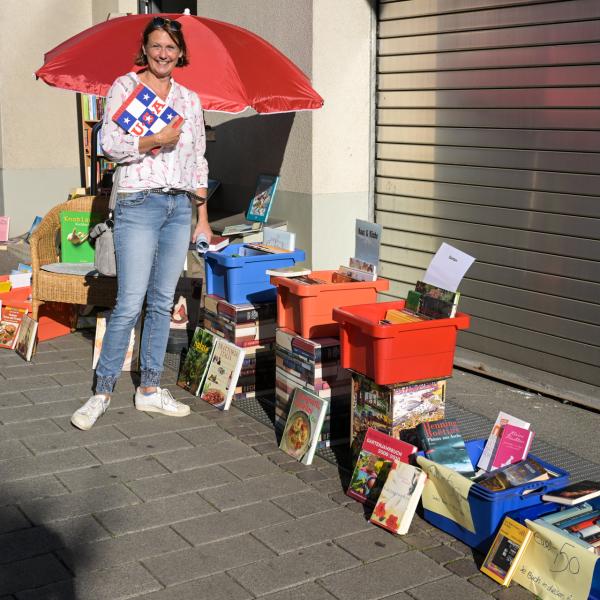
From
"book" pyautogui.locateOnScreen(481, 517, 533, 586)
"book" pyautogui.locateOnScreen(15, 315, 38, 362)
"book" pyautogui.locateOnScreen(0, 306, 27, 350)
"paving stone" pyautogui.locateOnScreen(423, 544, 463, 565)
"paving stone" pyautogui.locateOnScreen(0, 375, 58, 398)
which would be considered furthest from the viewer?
"book" pyautogui.locateOnScreen(0, 306, 27, 350)

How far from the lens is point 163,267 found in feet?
17.2

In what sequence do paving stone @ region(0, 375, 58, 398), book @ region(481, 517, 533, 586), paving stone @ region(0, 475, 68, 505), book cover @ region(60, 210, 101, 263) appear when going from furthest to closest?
1. book cover @ region(60, 210, 101, 263)
2. paving stone @ region(0, 375, 58, 398)
3. paving stone @ region(0, 475, 68, 505)
4. book @ region(481, 517, 533, 586)

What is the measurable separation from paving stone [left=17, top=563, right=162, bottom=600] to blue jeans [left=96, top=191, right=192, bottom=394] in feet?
5.85

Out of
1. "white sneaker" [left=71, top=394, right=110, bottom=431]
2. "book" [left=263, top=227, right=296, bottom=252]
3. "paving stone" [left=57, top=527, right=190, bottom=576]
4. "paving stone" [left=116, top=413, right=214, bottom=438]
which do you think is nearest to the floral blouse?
"book" [left=263, top=227, right=296, bottom=252]

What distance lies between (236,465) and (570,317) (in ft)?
7.74

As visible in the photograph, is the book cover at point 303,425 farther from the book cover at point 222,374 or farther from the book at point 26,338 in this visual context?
the book at point 26,338

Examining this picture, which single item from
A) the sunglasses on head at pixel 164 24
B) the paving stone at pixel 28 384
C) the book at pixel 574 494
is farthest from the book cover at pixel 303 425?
the sunglasses on head at pixel 164 24

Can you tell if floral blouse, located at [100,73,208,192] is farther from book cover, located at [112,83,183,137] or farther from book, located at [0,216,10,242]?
book, located at [0,216,10,242]

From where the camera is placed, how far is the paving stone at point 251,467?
466 centimetres

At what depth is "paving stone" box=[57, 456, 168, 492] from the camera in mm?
4496

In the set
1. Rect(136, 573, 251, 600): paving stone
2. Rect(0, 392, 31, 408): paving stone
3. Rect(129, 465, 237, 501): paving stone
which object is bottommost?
Rect(136, 573, 251, 600): paving stone

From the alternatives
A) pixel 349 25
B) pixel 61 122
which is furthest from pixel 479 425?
pixel 61 122

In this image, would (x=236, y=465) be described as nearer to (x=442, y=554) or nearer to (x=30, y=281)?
(x=442, y=554)

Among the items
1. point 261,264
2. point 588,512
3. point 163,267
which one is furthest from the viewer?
point 261,264
